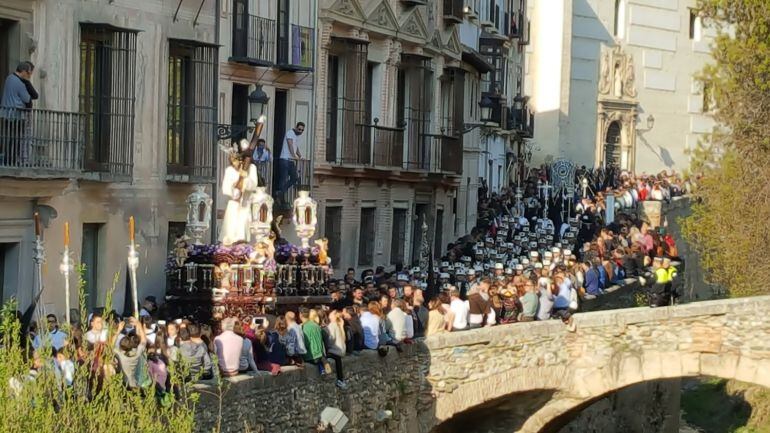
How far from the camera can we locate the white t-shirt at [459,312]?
34703 mm

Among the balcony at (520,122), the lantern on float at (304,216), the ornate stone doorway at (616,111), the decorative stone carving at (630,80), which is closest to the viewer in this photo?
the lantern on float at (304,216)

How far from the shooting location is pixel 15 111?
2639 centimetres

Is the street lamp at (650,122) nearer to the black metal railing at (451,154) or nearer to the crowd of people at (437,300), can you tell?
the crowd of people at (437,300)

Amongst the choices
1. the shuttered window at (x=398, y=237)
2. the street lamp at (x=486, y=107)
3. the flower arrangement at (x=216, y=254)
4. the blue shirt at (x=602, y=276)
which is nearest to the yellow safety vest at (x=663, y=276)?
the blue shirt at (x=602, y=276)

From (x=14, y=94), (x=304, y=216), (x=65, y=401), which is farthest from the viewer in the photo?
(x=304, y=216)

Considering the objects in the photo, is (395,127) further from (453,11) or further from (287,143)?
(287,143)

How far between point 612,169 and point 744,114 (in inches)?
780

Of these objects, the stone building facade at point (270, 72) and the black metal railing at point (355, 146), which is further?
the black metal railing at point (355, 146)

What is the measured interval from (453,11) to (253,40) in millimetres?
12407

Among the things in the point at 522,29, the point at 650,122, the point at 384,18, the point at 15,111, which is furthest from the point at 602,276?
the point at 650,122

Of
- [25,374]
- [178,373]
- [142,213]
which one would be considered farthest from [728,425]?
[25,374]

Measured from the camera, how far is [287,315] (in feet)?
91.8

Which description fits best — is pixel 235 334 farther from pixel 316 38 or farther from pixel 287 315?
pixel 316 38

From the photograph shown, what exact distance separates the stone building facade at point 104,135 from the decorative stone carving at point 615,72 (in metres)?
42.4
